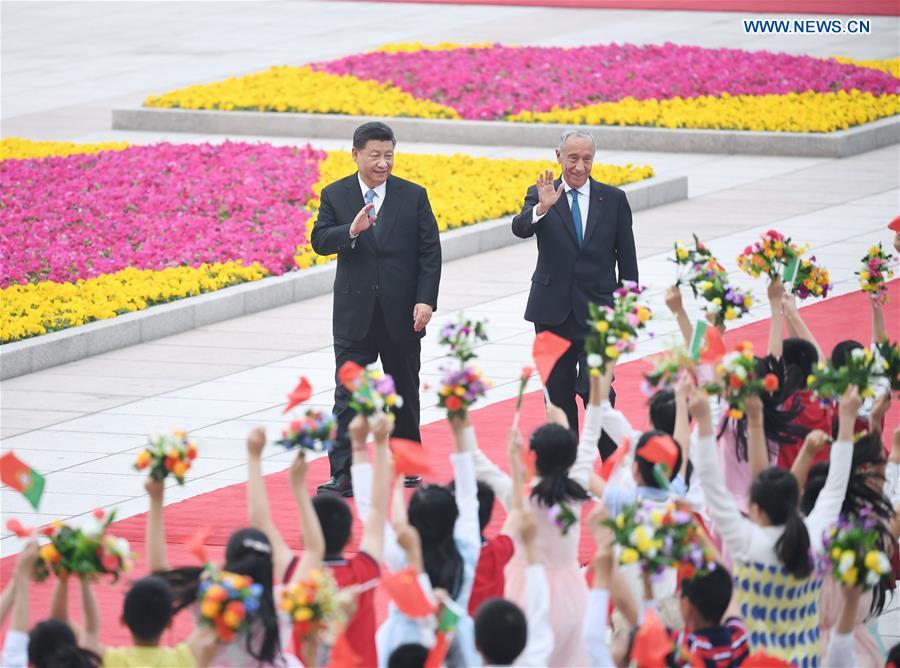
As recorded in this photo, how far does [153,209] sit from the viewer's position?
17.0 metres

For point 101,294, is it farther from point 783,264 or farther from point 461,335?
point 461,335

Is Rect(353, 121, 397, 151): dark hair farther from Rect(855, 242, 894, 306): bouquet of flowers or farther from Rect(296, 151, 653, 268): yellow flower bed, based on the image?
Rect(296, 151, 653, 268): yellow flower bed

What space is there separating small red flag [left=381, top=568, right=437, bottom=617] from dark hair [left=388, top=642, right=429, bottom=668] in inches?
5.5

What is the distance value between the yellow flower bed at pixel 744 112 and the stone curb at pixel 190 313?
4813mm

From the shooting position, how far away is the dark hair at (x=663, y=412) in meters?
7.96

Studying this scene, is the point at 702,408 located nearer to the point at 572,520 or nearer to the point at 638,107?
the point at 572,520

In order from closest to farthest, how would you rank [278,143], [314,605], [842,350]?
[314,605] → [842,350] → [278,143]

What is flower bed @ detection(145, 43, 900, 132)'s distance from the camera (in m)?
21.3

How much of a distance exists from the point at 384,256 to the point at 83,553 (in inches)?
177

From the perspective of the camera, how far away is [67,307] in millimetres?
13617

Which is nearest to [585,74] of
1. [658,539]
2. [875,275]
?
[875,275]

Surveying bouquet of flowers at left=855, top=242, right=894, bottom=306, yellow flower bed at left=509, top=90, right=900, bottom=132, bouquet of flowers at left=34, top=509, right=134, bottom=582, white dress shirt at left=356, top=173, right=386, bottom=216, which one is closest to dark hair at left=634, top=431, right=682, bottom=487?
bouquet of flowers at left=34, top=509, right=134, bottom=582

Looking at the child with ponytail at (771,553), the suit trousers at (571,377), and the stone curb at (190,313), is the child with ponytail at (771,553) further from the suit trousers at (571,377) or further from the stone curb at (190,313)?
the stone curb at (190,313)

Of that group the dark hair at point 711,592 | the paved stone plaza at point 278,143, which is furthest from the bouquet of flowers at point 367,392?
the paved stone plaza at point 278,143
